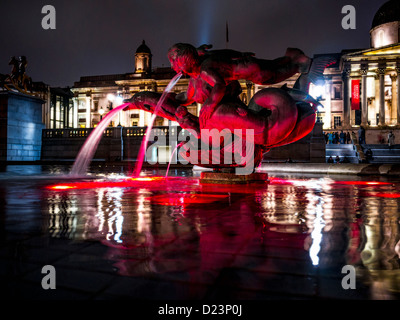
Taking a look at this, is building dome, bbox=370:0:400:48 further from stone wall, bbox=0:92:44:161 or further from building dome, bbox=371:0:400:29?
stone wall, bbox=0:92:44:161

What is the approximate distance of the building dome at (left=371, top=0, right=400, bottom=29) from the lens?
55.4 meters

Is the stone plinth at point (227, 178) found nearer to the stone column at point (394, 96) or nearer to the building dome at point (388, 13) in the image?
the stone column at point (394, 96)

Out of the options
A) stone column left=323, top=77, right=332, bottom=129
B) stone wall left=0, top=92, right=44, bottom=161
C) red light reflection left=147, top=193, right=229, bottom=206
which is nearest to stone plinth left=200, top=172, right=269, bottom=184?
red light reflection left=147, top=193, right=229, bottom=206

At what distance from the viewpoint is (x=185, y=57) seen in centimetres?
753

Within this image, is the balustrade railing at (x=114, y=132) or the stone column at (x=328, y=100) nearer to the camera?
the balustrade railing at (x=114, y=132)

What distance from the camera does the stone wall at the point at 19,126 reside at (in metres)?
23.3

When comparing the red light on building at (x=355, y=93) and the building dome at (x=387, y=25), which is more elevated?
the building dome at (x=387, y=25)

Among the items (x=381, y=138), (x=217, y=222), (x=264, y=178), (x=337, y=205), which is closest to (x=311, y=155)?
(x=264, y=178)

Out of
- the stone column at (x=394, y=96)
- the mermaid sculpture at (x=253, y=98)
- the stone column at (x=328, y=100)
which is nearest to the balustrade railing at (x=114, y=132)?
the mermaid sculpture at (x=253, y=98)

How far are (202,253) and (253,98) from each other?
235 inches

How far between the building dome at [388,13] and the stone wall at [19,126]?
192ft

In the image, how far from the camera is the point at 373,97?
5828 cm

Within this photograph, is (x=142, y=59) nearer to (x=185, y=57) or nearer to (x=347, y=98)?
(x=347, y=98)

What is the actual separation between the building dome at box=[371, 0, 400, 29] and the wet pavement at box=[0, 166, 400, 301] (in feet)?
213
